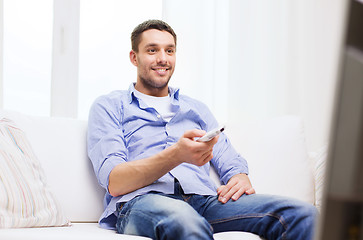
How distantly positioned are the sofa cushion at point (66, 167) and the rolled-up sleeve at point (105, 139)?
102 mm

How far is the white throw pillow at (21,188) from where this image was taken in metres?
1.33

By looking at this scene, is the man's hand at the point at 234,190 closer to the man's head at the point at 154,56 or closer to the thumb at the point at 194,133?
the thumb at the point at 194,133

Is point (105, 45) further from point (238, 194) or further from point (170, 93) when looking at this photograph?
point (238, 194)

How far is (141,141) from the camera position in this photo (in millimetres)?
1733

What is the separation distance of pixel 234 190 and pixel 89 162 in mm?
569

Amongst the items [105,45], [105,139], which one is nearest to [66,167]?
[105,139]

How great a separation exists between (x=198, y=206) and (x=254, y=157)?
19.6 inches

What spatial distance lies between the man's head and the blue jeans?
20.0 inches

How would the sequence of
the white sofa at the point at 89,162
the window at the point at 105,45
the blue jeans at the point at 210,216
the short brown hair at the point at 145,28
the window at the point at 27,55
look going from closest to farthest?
the blue jeans at the point at 210,216 → the white sofa at the point at 89,162 → the short brown hair at the point at 145,28 → the window at the point at 27,55 → the window at the point at 105,45

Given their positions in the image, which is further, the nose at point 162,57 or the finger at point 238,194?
the nose at point 162,57

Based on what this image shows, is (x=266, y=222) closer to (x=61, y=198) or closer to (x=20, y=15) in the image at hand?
(x=61, y=198)

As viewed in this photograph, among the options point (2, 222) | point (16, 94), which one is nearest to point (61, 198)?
point (2, 222)

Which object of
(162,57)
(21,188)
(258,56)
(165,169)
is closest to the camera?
(21,188)

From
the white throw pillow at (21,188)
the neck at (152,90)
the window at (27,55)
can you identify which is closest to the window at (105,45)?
the window at (27,55)
